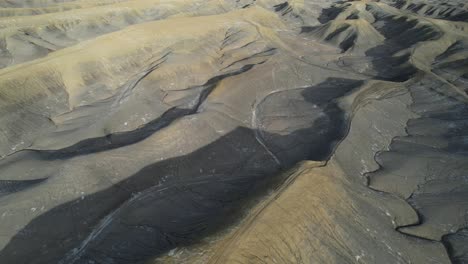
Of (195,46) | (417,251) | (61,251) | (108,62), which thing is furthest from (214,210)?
(195,46)

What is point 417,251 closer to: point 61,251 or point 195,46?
point 61,251

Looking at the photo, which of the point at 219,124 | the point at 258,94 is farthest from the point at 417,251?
the point at 258,94

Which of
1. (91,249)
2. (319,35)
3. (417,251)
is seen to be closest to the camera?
(417,251)

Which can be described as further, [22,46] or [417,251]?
[22,46]

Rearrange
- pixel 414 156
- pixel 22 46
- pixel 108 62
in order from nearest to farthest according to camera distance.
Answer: pixel 414 156 < pixel 108 62 < pixel 22 46

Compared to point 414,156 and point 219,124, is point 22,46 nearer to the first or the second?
point 219,124

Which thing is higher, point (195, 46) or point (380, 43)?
point (195, 46)
